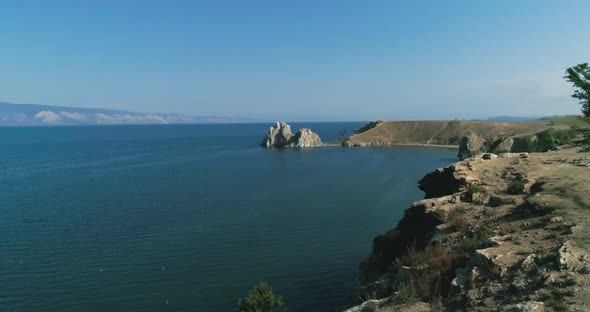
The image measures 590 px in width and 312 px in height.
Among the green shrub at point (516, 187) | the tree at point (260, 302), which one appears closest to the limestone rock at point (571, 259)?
the green shrub at point (516, 187)

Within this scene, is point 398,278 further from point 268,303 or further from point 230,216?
point 230,216

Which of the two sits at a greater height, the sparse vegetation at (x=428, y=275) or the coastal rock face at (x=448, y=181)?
the coastal rock face at (x=448, y=181)

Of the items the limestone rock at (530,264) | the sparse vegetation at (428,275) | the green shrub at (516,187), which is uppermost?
the green shrub at (516,187)

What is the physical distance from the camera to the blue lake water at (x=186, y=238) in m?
27.7

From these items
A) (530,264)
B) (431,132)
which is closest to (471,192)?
(530,264)

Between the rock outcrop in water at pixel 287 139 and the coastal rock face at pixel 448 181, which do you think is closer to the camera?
the coastal rock face at pixel 448 181

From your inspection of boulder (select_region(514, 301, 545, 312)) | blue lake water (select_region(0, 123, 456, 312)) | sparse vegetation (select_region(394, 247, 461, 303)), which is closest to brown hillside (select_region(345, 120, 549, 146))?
blue lake water (select_region(0, 123, 456, 312))

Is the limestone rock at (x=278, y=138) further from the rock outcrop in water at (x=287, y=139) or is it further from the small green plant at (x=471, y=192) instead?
the small green plant at (x=471, y=192)

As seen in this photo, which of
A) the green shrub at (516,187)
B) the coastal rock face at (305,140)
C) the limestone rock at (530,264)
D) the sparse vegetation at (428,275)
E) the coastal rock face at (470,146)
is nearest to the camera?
the limestone rock at (530,264)

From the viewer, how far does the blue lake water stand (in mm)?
27734

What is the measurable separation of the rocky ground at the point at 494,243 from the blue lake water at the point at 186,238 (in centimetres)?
645

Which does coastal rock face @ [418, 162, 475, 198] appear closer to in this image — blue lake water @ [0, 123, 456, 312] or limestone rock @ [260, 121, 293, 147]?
blue lake water @ [0, 123, 456, 312]

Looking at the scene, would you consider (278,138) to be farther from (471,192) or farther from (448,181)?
(471,192)

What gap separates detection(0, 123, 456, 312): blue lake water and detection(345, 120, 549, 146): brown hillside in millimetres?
99172
